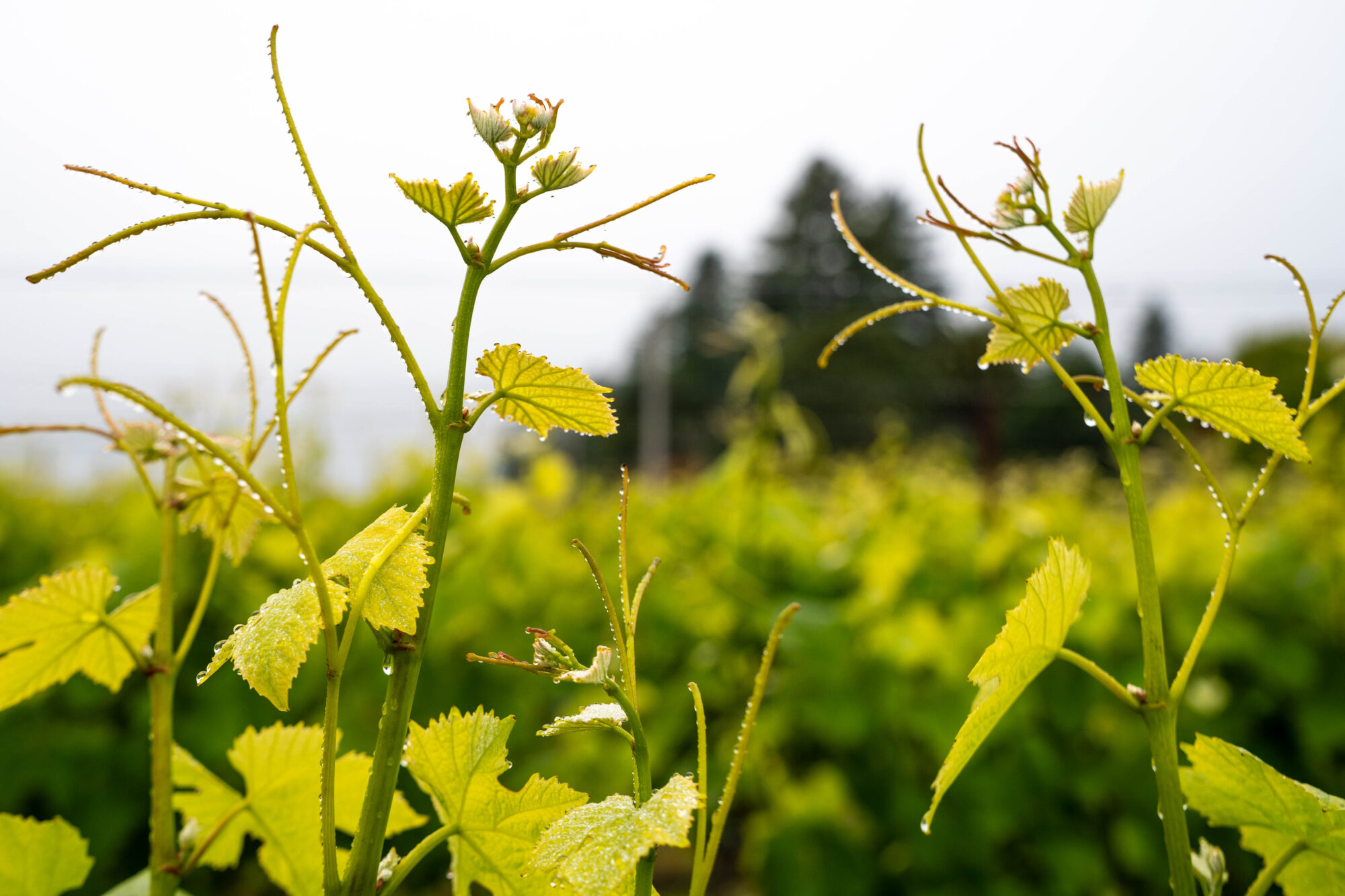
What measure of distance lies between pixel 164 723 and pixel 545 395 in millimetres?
256

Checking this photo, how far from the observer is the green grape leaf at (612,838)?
0.28 metres

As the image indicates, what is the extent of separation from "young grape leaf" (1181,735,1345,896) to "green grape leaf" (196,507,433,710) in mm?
341

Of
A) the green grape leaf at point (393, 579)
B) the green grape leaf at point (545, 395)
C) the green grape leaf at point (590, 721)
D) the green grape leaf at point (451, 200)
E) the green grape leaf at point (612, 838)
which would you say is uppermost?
the green grape leaf at point (451, 200)

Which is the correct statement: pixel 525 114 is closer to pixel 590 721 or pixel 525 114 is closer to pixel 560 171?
pixel 560 171

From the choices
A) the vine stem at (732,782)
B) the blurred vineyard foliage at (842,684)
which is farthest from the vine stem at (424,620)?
the blurred vineyard foliage at (842,684)

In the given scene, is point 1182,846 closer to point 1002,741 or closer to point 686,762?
point 1002,741

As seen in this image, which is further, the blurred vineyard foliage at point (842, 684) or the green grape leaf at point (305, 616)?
the blurred vineyard foliage at point (842, 684)

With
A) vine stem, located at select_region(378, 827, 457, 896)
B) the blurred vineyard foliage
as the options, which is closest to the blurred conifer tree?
vine stem, located at select_region(378, 827, 457, 896)

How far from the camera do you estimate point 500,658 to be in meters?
0.32

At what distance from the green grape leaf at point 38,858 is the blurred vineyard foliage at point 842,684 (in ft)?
4.97

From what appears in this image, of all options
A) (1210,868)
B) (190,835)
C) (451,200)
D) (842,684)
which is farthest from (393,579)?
(842,684)

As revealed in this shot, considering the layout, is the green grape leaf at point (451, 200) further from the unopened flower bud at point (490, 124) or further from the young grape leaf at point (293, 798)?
the young grape leaf at point (293, 798)

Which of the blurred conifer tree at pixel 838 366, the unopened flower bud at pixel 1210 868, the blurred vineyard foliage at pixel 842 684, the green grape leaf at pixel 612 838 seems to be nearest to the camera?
the green grape leaf at pixel 612 838

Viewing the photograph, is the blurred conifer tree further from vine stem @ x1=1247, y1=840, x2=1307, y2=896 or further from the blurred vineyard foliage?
the blurred vineyard foliage
